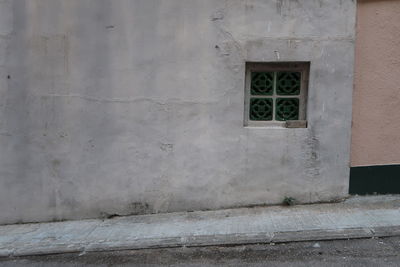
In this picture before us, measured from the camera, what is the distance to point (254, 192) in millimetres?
5305

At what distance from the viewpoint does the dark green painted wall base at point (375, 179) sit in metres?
5.33

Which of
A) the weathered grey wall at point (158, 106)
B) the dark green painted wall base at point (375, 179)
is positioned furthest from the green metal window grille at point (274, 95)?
the dark green painted wall base at point (375, 179)

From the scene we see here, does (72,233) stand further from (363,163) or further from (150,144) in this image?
(363,163)

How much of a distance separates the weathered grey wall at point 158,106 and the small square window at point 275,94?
0.16 metres

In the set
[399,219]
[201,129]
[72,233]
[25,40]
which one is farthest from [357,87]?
[25,40]

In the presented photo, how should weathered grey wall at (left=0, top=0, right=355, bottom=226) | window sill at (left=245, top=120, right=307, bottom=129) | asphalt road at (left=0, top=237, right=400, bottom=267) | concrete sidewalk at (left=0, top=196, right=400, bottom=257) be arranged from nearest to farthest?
asphalt road at (left=0, top=237, right=400, bottom=267), concrete sidewalk at (left=0, top=196, right=400, bottom=257), weathered grey wall at (left=0, top=0, right=355, bottom=226), window sill at (left=245, top=120, right=307, bottom=129)

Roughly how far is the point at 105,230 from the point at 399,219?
3647 mm

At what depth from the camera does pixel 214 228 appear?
468cm

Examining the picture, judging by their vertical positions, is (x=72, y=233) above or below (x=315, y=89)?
below

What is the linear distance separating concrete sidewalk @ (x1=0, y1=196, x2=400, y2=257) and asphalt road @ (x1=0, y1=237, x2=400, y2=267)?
0.10 metres

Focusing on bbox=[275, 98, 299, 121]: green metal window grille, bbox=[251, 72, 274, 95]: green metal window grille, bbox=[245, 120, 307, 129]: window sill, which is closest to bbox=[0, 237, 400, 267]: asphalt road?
bbox=[245, 120, 307, 129]: window sill

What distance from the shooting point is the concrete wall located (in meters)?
5.14

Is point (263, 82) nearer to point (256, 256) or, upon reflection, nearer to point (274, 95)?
point (274, 95)

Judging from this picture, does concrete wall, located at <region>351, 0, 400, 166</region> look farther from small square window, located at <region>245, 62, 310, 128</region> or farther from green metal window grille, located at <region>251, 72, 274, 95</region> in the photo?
green metal window grille, located at <region>251, 72, 274, 95</region>
